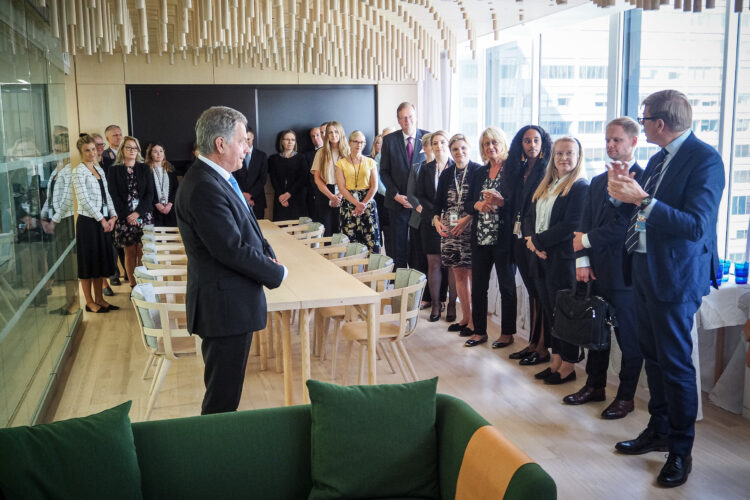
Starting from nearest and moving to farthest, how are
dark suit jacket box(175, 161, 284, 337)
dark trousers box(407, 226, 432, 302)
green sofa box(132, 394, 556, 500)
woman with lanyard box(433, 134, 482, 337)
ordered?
1. green sofa box(132, 394, 556, 500)
2. dark suit jacket box(175, 161, 284, 337)
3. woman with lanyard box(433, 134, 482, 337)
4. dark trousers box(407, 226, 432, 302)

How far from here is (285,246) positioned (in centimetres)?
713

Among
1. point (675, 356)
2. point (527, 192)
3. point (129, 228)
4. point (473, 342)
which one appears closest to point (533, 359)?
point (473, 342)

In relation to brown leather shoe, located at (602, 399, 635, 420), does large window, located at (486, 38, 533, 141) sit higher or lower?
higher

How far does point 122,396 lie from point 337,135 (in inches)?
183

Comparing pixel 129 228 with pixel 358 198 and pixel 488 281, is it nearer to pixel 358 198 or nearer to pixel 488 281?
pixel 358 198

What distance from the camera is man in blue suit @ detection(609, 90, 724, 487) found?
13.5 feet

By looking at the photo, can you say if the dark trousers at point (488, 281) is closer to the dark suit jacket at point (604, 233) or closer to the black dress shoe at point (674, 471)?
the dark suit jacket at point (604, 233)

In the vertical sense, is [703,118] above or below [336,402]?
above

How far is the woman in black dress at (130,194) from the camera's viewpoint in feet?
32.0

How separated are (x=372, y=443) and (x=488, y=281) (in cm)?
424

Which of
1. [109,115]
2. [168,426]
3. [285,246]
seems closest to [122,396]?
[285,246]

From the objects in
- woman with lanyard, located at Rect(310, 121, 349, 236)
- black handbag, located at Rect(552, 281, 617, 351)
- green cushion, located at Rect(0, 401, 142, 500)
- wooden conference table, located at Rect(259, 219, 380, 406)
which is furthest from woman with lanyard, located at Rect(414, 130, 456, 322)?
green cushion, located at Rect(0, 401, 142, 500)

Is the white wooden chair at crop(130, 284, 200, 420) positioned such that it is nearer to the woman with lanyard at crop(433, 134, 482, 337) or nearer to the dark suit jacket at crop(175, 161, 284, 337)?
the dark suit jacket at crop(175, 161, 284, 337)

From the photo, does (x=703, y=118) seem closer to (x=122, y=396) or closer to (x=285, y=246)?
(x=285, y=246)
